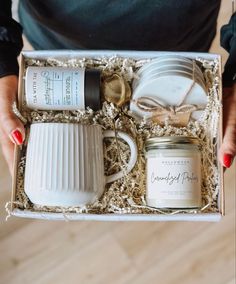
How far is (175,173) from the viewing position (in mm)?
626

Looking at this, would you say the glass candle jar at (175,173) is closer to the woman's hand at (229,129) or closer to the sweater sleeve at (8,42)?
the woman's hand at (229,129)

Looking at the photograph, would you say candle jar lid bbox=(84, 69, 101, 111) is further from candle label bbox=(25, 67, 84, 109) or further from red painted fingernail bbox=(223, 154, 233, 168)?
red painted fingernail bbox=(223, 154, 233, 168)

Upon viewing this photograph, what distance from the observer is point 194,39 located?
2.79 ft

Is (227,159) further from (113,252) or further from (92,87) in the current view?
(113,252)

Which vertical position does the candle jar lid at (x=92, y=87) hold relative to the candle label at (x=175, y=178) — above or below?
above

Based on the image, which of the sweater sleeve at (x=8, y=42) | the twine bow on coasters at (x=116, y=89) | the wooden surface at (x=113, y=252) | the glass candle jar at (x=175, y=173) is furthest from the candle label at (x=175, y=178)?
the wooden surface at (x=113, y=252)

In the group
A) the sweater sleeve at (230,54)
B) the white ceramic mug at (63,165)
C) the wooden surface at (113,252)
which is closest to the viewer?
the white ceramic mug at (63,165)

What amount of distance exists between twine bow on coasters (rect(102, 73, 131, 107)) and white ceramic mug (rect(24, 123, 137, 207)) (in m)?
0.05

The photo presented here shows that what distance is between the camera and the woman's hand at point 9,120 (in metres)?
0.65

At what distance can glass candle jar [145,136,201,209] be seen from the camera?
2.06 ft

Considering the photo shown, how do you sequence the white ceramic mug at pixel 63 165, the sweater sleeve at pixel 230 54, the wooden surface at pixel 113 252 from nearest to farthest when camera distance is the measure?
the white ceramic mug at pixel 63 165 < the sweater sleeve at pixel 230 54 < the wooden surface at pixel 113 252

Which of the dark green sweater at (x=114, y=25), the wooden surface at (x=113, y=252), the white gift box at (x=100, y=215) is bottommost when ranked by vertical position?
the wooden surface at (x=113, y=252)

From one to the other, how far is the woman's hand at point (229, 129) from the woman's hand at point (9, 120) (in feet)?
0.92

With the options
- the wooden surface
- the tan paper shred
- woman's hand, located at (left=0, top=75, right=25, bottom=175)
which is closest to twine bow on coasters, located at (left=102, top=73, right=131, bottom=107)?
the tan paper shred
